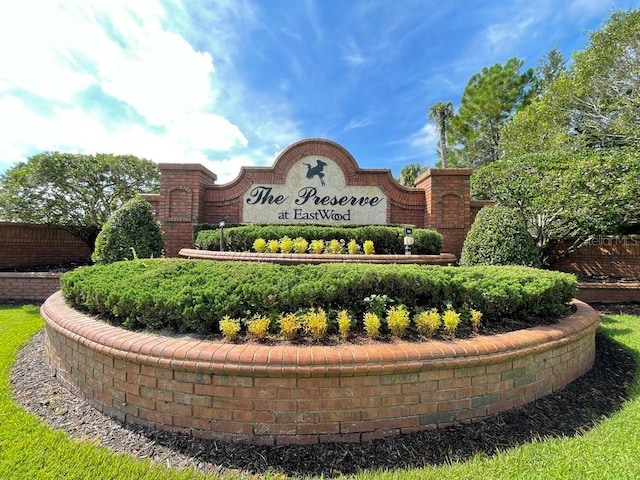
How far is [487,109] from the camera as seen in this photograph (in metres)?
22.0

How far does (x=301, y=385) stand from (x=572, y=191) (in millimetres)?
7602

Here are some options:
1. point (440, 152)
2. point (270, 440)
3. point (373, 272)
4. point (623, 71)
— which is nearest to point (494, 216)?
point (373, 272)

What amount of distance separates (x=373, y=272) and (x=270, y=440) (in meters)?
1.70

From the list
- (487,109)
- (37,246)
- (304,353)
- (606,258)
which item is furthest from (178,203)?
(487,109)

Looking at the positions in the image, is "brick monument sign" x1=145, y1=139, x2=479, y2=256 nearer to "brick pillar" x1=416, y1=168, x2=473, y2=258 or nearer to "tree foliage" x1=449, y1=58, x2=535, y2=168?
"brick pillar" x1=416, y1=168, x2=473, y2=258

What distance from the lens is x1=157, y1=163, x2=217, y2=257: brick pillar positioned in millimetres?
7727

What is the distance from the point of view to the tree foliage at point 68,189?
9648 mm

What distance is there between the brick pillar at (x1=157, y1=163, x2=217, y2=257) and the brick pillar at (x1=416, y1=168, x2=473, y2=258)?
601cm

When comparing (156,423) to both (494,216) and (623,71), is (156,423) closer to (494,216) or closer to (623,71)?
(494,216)

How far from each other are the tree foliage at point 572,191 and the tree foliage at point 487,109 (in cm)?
1411

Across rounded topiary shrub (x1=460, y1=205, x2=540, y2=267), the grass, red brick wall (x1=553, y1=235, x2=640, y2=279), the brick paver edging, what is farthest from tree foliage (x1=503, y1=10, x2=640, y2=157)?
the brick paver edging

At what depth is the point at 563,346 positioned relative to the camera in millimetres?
3018

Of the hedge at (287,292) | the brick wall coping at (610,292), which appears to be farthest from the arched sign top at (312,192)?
the brick wall coping at (610,292)

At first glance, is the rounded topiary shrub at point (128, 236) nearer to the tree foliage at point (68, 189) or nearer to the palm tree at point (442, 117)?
the tree foliage at point (68, 189)
